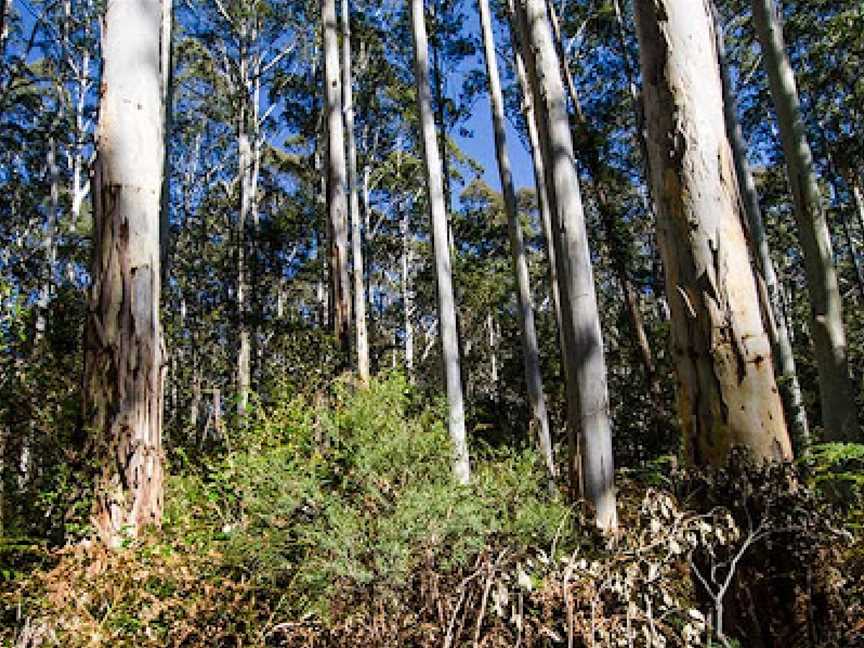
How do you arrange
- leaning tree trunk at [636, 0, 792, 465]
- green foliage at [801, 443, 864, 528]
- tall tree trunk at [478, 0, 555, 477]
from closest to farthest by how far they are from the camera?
leaning tree trunk at [636, 0, 792, 465] < green foliage at [801, 443, 864, 528] < tall tree trunk at [478, 0, 555, 477]

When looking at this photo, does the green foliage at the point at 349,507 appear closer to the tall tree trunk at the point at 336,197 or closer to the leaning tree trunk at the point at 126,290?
the leaning tree trunk at the point at 126,290

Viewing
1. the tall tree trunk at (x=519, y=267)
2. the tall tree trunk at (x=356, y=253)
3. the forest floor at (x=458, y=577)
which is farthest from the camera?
the tall tree trunk at (x=519, y=267)

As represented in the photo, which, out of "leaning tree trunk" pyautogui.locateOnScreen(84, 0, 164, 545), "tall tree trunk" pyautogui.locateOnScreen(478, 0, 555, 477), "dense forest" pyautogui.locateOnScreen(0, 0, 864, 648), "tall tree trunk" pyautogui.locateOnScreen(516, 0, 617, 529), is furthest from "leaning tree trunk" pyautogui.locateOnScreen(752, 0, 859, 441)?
"tall tree trunk" pyautogui.locateOnScreen(478, 0, 555, 477)

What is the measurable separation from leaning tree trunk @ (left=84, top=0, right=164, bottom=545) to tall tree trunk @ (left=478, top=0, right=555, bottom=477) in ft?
20.8

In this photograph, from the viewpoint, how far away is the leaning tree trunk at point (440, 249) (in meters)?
7.36

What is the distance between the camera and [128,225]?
10.8ft

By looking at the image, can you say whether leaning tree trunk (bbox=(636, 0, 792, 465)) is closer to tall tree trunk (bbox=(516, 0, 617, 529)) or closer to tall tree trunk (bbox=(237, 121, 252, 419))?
tall tree trunk (bbox=(516, 0, 617, 529))

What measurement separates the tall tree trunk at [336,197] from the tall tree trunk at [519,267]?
250cm

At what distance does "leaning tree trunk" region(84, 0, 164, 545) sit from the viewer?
2967 mm

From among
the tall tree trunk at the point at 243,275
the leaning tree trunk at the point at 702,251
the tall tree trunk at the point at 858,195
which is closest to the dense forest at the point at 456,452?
the leaning tree trunk at the point at 702,251

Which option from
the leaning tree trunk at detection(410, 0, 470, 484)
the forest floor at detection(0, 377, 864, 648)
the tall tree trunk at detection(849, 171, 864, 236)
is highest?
the tall tree trunk at detection(849, 171, 864, 236)

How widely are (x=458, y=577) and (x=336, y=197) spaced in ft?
27.2

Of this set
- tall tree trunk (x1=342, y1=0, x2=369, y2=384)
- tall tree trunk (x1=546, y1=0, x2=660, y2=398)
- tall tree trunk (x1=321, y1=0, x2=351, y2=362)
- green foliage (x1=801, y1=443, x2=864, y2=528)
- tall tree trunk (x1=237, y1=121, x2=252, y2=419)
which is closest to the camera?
green foliage (x1=801, y1=443, x2=864, y2=528)

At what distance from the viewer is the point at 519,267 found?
10.5m
